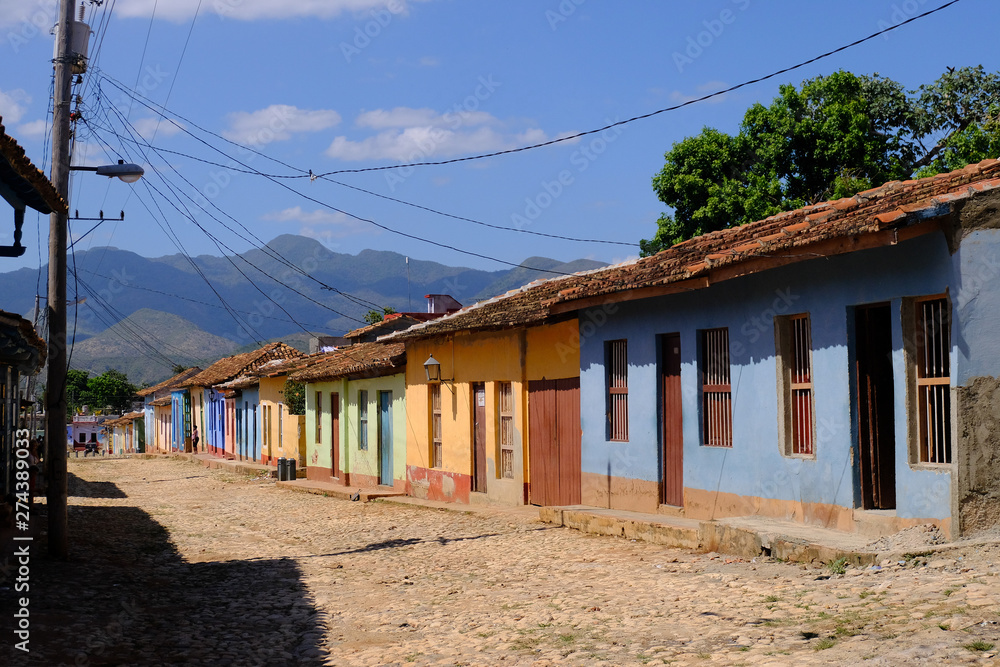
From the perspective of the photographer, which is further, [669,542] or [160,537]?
[160,537]

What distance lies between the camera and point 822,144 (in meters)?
25.9

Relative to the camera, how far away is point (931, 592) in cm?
671

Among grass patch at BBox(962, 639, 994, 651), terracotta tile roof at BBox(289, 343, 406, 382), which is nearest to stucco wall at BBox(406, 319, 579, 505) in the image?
terracotta tile roof at BBox(289, 343, 406, 382)

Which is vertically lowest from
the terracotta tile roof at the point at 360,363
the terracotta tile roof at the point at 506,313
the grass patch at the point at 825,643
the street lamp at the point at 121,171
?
the grass patch at the point at 825,643

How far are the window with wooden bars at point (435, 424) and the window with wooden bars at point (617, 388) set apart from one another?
5.85 m

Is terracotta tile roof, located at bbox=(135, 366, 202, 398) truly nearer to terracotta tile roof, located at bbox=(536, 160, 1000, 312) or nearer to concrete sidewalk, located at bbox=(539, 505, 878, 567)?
terracotta tile roof, located at bbox=(536, 160, 1000, 312)

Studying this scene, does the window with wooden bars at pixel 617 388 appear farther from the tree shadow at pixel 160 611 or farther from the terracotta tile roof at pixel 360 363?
the terracotta tile roof at pixel 360 363

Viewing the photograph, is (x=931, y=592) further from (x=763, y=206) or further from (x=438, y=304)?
(x=438, y=304)

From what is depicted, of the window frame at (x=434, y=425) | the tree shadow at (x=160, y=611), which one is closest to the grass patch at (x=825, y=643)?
the tree shadow at (x=160, y=611)

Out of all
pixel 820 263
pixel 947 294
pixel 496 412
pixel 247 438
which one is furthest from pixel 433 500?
pixel 247 438

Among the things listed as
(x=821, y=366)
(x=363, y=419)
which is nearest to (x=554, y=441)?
(x=821, y=366)

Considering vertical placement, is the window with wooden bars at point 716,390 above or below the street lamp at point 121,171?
below

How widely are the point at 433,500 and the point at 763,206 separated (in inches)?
500

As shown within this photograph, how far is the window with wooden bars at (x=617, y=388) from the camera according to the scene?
1410cm
